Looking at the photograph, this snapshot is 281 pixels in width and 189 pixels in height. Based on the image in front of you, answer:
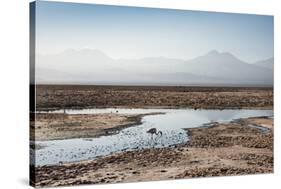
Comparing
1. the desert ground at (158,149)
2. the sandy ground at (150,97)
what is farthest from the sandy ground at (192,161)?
the sandy ground at (150,97)

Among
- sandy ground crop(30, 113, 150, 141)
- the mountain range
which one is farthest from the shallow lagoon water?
the mountain range

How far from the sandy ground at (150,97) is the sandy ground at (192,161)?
1.17 ft

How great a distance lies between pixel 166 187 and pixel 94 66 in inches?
79.4

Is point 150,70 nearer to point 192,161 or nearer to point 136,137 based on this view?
point 136,137

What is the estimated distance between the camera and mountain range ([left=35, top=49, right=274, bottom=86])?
8.95m

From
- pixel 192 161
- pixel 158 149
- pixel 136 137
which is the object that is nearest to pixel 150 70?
pixel 136 137

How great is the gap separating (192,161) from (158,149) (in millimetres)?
595

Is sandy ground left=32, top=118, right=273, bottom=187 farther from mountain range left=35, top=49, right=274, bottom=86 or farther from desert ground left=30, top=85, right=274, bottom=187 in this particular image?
mountain range left=35, top=49, right=274, bottom=86

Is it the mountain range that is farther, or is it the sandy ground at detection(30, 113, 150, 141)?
the mountain range

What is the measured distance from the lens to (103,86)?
30.5 ft

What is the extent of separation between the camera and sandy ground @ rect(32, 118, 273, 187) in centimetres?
886

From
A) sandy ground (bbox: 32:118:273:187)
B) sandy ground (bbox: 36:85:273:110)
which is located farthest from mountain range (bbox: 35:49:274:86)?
sandy ground (bbox: 32:118:273:187)

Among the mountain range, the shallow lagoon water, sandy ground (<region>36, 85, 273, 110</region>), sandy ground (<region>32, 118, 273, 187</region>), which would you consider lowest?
sandy ground (<region>32, 118, 273, 187</region>)

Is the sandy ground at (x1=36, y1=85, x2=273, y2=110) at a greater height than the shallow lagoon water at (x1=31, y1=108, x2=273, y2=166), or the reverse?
the sandy ground at (x1=36, y1=85, x2=273, y2=110)
